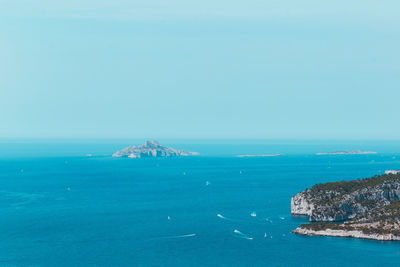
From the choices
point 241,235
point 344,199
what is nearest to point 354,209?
point 344,199

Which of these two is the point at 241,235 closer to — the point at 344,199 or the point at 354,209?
the point at 344,199

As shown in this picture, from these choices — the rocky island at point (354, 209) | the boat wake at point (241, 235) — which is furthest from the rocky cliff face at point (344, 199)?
the boat wake at point (241, 235)

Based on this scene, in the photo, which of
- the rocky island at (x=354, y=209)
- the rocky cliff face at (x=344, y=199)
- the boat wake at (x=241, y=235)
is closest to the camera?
the rocky island at (x=354, y=209)

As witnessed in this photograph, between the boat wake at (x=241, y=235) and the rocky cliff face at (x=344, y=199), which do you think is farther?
the rocky cliff face at (x=344, y=199)

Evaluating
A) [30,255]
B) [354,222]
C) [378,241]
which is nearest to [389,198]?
[354,222]

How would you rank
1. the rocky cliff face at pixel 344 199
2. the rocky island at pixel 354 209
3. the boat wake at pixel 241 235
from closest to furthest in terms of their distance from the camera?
the rocky island at pixel 354 209, the boat wake at pixel 241 235, the rocky cliff face at pixel 344 199

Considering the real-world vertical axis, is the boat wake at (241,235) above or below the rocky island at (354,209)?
below

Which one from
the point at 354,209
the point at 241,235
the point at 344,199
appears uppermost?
the point at 344,199

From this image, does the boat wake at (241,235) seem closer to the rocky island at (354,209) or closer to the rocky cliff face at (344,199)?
the rocky island at (354,209)

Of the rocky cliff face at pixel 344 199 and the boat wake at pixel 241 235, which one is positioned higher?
the rocky cliff face at pixel 344 199
